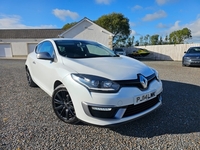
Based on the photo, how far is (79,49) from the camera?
127 inches

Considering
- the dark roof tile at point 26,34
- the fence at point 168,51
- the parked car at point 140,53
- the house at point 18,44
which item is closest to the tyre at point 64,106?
the fence at point 168,51

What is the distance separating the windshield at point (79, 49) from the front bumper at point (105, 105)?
3.13 ft

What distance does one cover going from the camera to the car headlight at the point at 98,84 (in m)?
1.99

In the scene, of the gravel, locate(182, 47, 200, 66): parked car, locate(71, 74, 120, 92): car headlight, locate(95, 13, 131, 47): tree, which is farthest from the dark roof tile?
locate(71, 74, 120, 92): car headlight

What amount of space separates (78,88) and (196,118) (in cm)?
226

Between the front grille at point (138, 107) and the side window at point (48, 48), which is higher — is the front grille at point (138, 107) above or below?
below

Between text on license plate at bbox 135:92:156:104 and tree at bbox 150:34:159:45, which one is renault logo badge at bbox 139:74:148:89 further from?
tree at bbox 150:34:159:45

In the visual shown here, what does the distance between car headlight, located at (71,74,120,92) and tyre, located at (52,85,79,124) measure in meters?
0.52

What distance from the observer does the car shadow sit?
2277 millimetres

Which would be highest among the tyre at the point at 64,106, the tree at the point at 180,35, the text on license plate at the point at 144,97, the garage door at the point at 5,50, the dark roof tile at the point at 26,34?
the tree at the point at 180,35

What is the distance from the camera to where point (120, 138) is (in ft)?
6.98

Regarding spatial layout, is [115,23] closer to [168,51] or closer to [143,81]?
[168,51]

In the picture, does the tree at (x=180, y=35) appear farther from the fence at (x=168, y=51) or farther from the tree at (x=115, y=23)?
the fence at (x=168, y=51)

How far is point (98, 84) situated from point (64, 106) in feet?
2.82
